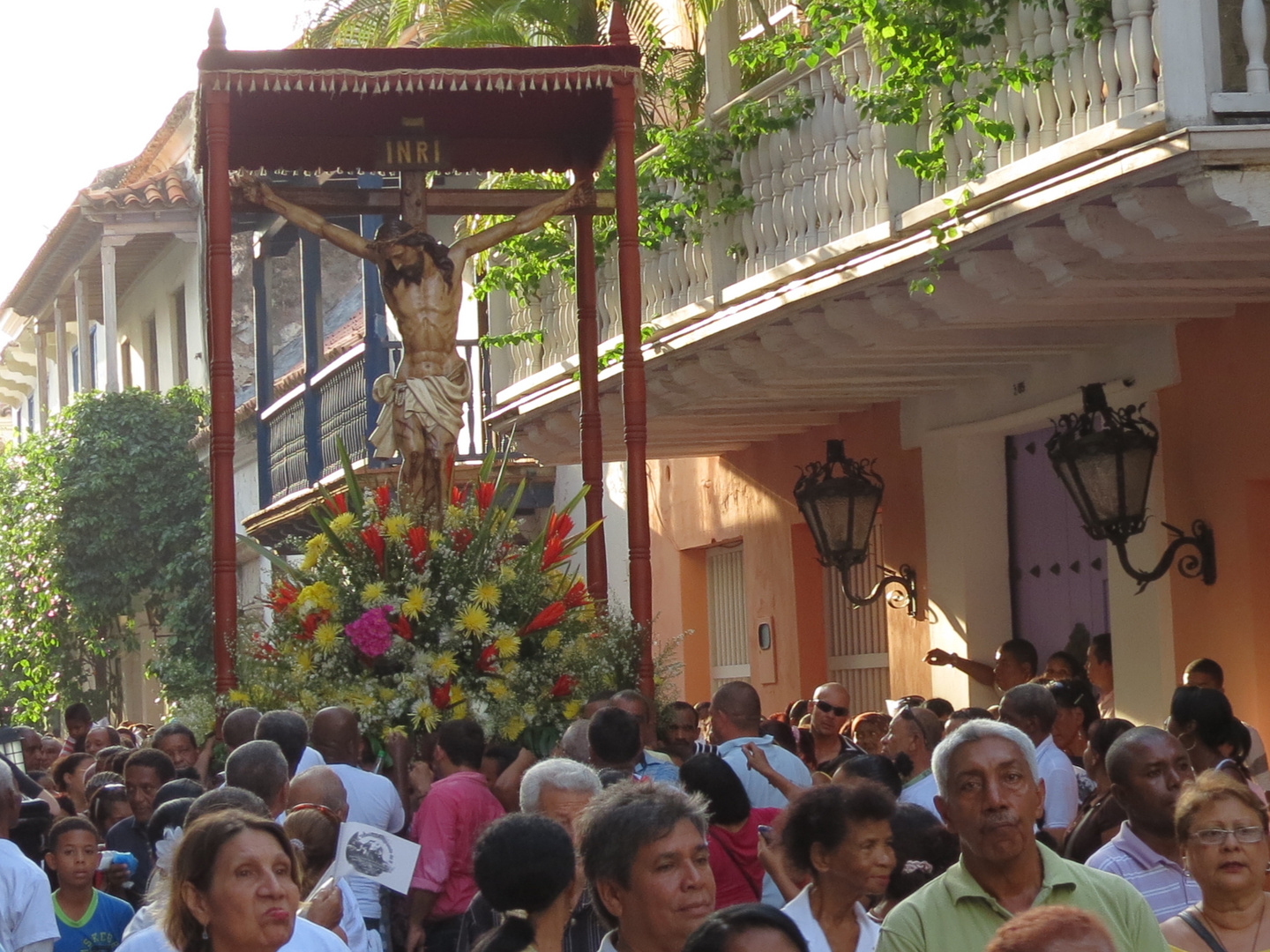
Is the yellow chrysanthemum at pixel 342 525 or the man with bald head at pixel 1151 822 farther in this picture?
the yellow chrysanthemum at pixel 342 525

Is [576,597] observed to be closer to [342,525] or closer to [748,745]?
[342,525]

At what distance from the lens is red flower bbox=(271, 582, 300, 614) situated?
32.7 ft

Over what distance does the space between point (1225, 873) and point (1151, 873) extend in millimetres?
648

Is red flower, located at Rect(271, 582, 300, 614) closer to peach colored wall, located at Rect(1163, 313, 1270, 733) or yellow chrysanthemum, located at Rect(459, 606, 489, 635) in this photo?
yellow chrysanthemum, located at Rect(459, 606, 489, 635)

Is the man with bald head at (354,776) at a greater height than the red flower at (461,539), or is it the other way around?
the red flower at (461,539)

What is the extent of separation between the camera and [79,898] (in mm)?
→ 6582

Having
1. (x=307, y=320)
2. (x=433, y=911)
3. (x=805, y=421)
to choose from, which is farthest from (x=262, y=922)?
(x=307, y=320)

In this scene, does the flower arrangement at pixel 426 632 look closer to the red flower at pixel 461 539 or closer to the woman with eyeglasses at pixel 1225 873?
the red flower at pixel 461 539

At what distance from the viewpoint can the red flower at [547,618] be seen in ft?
32.2

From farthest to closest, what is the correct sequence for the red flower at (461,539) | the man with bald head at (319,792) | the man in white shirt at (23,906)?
the red flower at (461,539), the man with bald head at (319,792), the man in white shirt at (23,906)

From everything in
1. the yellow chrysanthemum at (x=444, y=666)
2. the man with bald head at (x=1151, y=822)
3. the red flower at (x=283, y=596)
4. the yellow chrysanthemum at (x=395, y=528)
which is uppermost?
the yellow chrysanthemum at (x=395, y=528)

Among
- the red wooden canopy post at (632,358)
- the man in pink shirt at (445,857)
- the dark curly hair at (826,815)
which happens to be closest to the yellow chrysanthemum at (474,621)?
the red wooden canopy post at (632,358)

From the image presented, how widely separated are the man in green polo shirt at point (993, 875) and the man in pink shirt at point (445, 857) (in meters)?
3.12

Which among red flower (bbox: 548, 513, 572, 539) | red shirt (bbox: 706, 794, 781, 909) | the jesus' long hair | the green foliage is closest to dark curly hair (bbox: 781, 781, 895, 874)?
red shirt (bbox: 706, 794, 781, 909)
